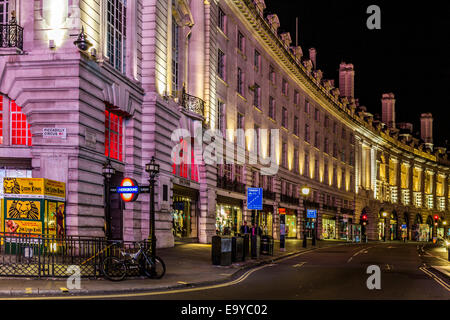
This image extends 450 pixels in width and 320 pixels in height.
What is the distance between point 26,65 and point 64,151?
3658 millimetres

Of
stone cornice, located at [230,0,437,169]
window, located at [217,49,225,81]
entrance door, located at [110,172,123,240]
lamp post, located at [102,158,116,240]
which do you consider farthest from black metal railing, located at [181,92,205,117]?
lamp post, located at [102,158,116,240]

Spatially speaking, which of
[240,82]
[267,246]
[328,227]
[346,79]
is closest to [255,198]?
[267,246]

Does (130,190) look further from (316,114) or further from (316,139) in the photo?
(316,114)

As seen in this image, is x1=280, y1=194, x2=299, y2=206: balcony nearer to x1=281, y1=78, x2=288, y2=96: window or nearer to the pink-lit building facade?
the pink-lit building facade

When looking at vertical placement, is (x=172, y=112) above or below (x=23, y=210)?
above

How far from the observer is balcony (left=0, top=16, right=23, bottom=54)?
23250mm

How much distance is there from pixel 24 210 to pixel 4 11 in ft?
29.0

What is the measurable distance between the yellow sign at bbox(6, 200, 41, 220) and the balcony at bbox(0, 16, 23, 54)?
6379mm

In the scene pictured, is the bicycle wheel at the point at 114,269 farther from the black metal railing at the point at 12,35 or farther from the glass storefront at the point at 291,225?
the glass storefront at the point at 291,225

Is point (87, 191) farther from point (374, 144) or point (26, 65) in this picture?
point (374, 144)

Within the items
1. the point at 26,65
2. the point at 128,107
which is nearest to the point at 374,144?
the point at 128,107

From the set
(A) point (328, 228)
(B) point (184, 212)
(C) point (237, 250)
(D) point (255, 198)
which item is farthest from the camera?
(A) point (328, 228)

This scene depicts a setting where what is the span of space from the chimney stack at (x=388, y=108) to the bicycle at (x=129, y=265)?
10116cm

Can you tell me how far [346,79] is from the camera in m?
92.4
